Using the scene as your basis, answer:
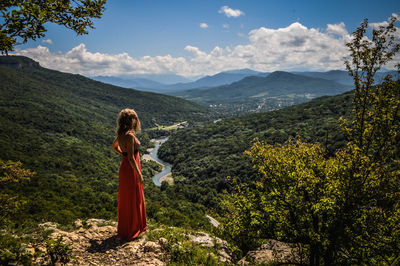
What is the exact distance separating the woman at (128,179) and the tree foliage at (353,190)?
5.37 metres

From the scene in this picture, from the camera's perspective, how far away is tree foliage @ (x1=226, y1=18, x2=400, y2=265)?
7.67 meters

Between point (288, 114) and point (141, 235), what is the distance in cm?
15133

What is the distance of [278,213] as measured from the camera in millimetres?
9289

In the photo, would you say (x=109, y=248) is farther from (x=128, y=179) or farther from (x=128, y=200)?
(x=128, y=179)

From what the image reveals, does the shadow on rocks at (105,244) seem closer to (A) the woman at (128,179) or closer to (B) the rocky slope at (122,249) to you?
(B) the rocky slope at (122,249)

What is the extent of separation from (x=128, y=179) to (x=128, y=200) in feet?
2.26

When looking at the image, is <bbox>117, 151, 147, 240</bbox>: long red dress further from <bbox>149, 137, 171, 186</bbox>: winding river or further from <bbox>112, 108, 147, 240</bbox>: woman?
<bbox>149, 137, 171, 186</bbox>: winding river

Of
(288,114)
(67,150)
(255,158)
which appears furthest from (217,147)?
(255,158)

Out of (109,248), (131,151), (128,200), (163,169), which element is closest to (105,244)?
(109,248)

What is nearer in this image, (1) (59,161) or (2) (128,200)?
(2) (128,200)

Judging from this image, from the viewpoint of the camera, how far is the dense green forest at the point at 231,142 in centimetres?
8012

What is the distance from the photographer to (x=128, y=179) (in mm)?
6812

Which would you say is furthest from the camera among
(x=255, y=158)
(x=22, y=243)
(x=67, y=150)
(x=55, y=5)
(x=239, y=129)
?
(x=239, y=129)

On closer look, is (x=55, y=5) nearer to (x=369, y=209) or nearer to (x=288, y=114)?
(x=369, y=209)
